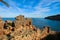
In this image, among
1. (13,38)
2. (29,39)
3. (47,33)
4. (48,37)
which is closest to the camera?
(13,38)

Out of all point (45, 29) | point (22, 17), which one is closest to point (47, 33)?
point (45, 29)

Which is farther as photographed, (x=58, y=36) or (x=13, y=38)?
(x=58, y=36)

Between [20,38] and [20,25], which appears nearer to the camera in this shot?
[20,38]

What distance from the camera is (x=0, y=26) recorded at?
11.1 meters

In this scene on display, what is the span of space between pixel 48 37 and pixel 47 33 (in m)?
0.94

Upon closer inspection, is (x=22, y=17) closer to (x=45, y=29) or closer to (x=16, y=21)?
(x=16, y=21)

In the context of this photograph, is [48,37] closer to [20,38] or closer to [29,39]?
[29,39]

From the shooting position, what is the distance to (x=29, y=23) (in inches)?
490

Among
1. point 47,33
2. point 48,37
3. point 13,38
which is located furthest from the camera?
point 47,33

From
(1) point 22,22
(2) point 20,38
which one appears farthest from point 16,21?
(2) point 20,38

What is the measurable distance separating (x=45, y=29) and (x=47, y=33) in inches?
20.8

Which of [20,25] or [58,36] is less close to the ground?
[20,25]

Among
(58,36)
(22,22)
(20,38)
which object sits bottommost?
(58,36)

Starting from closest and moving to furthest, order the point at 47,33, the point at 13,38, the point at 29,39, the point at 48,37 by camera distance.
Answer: the point at 13,38, the point at 29,39, the point at 48,37, the point at 47,33
